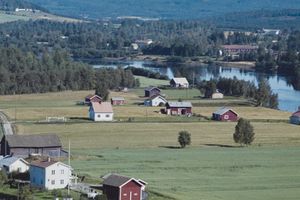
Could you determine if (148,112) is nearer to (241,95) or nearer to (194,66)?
(241,95)

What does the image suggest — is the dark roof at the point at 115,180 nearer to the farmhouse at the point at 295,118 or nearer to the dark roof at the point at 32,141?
the dark roof at the point at 32,141

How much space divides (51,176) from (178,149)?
754cm

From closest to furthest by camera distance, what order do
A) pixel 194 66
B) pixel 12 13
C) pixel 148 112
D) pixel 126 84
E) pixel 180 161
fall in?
pixel 180 161 < pixel 148 112 < pixel 126 84 < pixel 194 66 < pixel 12 13

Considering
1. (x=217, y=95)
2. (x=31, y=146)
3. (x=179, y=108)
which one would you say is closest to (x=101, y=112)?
(x=179, y=108)

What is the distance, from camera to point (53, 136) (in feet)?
87.3

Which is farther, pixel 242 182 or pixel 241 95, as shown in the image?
pixel 241 95

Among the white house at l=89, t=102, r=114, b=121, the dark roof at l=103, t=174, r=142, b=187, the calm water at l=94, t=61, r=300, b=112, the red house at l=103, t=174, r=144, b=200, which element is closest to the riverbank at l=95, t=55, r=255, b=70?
the calm water at l=94, t=61, r=300, b=112

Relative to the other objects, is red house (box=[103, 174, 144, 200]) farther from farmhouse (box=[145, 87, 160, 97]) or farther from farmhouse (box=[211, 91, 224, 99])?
farmhouse (box=[211, 91, 224, 99])

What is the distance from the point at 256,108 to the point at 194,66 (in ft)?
119

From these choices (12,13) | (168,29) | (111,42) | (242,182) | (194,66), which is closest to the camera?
(242,182)

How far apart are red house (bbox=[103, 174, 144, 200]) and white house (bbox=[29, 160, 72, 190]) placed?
54.4 inches

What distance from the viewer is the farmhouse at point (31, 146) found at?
84.3 ft

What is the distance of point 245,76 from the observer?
6588cm

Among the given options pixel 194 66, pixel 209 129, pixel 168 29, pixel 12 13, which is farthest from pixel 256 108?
pixel 12 13
